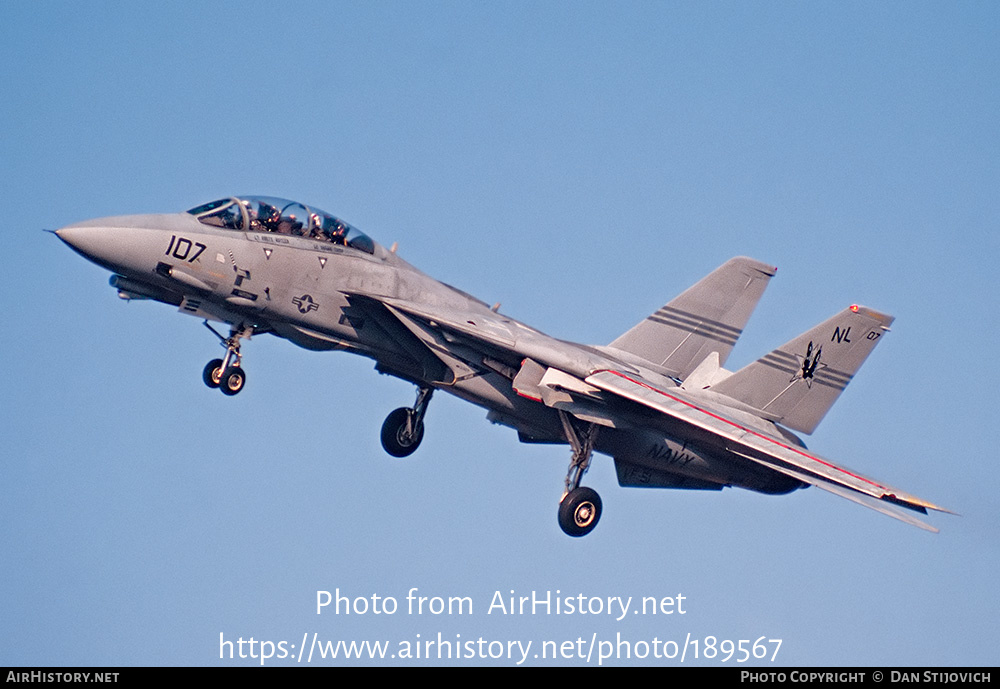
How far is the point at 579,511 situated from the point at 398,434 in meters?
3.28

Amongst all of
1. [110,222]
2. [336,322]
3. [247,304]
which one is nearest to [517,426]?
[336,322]

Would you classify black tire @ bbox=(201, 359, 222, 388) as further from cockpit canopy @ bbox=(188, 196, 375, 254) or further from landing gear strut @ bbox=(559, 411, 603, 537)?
landing gear strut @ bbox=(559, 411, 603, 537)

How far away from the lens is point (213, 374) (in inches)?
766

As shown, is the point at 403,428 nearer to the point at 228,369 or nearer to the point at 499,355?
the point at 499,355

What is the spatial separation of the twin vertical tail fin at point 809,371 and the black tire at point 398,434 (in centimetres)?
500

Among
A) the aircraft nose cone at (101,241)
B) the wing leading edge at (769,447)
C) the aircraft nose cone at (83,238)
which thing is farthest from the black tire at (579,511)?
the aircraft nose cone at (83,238)

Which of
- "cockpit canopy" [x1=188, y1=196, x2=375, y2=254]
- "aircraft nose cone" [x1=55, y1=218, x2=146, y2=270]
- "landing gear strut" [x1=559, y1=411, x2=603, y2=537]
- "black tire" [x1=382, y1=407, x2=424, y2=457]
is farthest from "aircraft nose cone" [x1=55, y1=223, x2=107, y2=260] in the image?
"landing gear strut" [x1=559, y1=411, x2=603, y2=537]

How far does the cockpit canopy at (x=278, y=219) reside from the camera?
19312 mm

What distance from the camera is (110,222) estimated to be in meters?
18.3

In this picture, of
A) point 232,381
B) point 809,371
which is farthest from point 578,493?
point 232,381

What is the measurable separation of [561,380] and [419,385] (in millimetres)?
2718

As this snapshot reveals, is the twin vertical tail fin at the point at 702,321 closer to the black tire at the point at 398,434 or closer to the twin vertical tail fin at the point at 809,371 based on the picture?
the twin vertical tail fin at the point at 809,371
